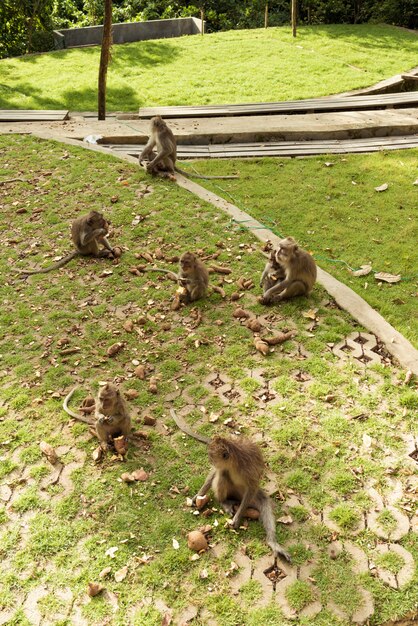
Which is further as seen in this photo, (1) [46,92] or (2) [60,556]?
(1) [46,92]

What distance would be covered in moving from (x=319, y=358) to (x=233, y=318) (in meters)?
1.50

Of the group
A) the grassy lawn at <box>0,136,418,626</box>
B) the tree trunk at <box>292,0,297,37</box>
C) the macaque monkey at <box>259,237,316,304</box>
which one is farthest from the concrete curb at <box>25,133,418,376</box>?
the tree trunk at <box>292,0,297,37</box>

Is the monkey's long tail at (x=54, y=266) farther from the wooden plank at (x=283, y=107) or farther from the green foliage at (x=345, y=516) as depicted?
the wooden plank at (x=283, y=107)

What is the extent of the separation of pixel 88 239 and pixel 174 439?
4.46 metres

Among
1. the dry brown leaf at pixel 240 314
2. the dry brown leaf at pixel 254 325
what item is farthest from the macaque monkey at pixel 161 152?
the dry brown leaf at pixel 254 325

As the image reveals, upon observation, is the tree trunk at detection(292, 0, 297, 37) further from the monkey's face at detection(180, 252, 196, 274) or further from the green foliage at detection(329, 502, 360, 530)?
the green foliage at detection(329, 502, 360, 530)

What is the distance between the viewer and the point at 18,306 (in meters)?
8.81

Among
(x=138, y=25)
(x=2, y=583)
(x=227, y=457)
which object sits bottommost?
(x=2, y=583)

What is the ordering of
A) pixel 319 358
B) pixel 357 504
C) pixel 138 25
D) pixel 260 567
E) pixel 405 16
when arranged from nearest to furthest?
pixel 260 567 < pixel 357 504 < pixel 319 358 < pixel 138 25 < pixel 405 16

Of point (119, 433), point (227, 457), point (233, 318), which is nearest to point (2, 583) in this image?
point (119, 433)

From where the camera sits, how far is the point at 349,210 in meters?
11.3

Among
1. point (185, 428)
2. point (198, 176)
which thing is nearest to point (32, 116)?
point (198, 176)

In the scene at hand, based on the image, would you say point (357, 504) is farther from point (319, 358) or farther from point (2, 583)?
point (2, 583)

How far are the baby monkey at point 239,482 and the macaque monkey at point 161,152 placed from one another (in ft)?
26.4
